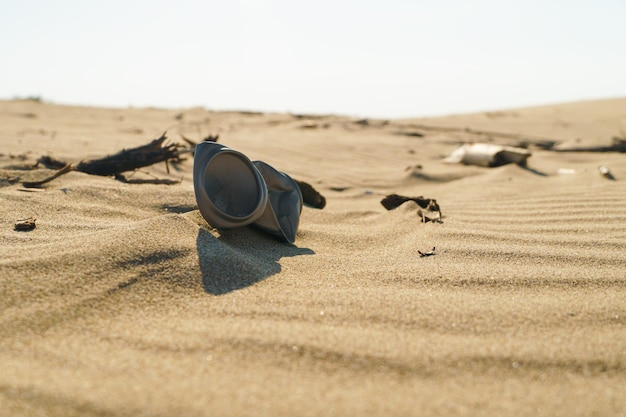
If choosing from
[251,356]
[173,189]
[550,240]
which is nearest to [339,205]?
[173,189]

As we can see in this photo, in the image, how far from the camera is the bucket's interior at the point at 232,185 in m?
2.31

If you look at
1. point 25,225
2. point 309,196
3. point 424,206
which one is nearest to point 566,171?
point 424,206

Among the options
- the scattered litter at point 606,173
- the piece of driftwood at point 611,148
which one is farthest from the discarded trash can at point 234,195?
the piece of driftwood at point 611,148

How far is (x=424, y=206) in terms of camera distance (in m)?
3.21

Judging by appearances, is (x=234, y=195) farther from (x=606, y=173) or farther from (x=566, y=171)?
(x=566, y=171)

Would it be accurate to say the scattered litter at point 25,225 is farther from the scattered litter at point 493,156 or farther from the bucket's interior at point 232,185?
the scattered litter at point 493,156

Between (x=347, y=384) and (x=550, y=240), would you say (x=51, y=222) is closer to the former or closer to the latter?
(x=347, y=384)

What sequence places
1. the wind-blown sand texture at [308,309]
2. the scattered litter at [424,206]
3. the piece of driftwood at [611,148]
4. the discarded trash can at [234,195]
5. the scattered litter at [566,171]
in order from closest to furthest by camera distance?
the wind-blown sand texture at [308,309], the discarded trash can at [234,195], the scattered litter at [424,206], the scattered litter at [566,171], the piece of driftwood at [611,148]

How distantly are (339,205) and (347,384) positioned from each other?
2422 mm

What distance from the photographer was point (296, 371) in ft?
4.50

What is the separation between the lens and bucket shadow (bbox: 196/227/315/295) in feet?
6.15

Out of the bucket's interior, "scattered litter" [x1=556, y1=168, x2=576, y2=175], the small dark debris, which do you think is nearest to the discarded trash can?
the bucket's interior

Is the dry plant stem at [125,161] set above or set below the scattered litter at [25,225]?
above

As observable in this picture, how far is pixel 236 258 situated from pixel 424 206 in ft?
4.88
